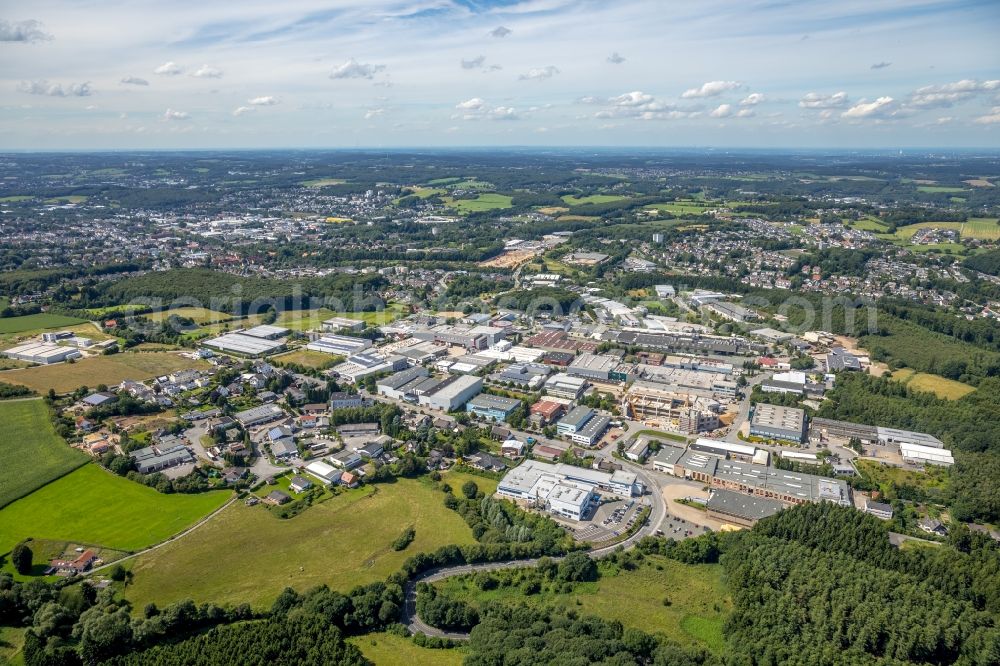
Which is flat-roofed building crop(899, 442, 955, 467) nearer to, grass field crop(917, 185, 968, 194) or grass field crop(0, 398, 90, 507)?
grass field crop(0, 398, 90, 507)

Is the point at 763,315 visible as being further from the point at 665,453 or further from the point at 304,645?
the point at 304,645

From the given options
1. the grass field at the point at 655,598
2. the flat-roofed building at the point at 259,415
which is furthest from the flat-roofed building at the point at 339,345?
the grass field at the point at 655,598

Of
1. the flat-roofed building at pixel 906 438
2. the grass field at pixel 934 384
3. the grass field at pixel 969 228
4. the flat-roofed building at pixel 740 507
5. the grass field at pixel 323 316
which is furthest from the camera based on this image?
the grass field at pixel 969 228

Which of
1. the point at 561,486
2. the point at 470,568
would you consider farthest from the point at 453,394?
the point at 470,568

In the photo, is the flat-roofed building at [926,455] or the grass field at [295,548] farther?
the flat-roofed building at [926,455]

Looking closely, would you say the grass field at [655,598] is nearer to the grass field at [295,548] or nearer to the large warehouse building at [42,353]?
the grass field at [295,548]

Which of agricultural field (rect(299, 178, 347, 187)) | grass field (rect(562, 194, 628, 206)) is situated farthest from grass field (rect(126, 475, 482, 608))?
agricultural field (rect(299, 178, 347, 187))
